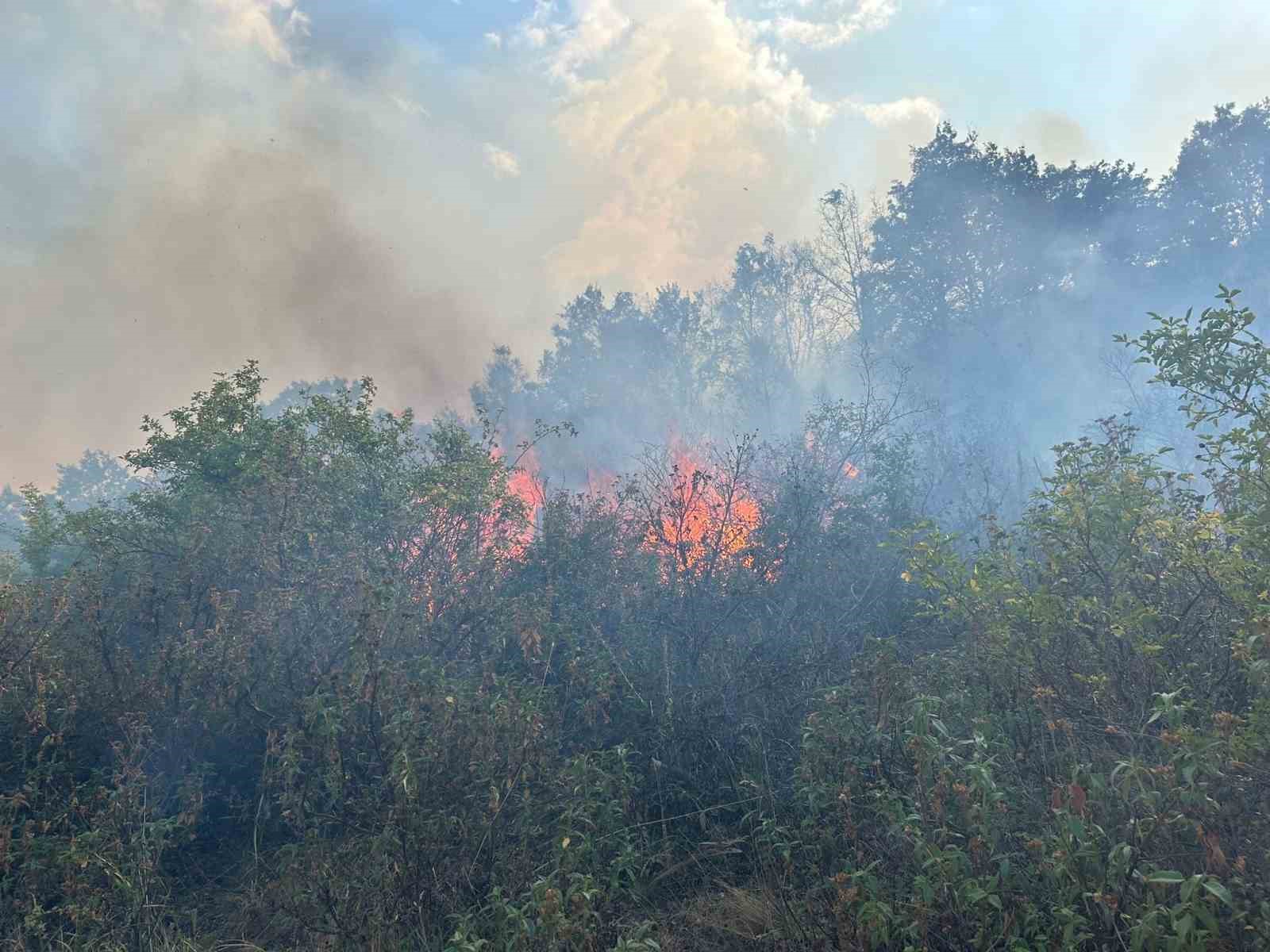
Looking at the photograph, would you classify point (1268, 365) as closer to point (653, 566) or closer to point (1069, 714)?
point (1069, 714)

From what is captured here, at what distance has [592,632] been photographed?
323 inches

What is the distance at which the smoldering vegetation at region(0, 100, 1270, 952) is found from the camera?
3.52 m

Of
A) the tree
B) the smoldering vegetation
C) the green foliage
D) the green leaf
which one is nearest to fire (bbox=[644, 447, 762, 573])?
the smoldering vegetation

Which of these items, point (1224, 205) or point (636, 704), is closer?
point (636, 704)

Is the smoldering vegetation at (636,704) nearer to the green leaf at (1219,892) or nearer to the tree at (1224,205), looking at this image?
the green leaf at (1219,892)

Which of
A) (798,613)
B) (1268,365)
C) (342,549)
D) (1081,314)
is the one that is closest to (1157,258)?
(1081,314)

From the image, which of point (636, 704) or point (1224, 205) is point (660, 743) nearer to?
point (636, 704)

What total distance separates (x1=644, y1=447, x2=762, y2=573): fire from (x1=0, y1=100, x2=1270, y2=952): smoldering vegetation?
0.33ft

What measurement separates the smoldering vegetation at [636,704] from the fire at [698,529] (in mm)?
102

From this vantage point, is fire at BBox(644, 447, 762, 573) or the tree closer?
fire at BBox(644, 447, 762, 573)

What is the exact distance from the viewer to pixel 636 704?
22.2 feet

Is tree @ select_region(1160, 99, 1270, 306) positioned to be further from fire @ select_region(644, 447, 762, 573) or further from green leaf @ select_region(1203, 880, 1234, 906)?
green leaf @ select_region(1203, 880, 1234, 906)

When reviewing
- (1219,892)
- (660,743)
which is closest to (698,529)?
(660,743)

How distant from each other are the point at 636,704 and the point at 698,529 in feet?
11.5
